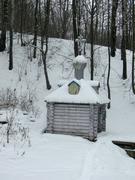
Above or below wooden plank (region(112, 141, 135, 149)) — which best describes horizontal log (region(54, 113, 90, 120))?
above

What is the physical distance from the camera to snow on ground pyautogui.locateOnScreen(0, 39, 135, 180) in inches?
352

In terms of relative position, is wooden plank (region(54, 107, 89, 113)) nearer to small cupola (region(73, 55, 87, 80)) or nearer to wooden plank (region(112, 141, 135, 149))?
wooden plank (region(112, 141, 135, 149))

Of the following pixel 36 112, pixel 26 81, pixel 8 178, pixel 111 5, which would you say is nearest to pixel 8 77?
pixel 26 81

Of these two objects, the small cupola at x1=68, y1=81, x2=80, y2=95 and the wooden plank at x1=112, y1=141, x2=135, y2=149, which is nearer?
the wooden plank at x1=112, y1=141, x2=135, y2=149

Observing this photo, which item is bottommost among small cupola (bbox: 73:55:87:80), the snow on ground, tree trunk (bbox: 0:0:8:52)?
the snow on ground

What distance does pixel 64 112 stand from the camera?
1538 cm

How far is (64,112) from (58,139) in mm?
1603

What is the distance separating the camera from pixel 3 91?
869 inches

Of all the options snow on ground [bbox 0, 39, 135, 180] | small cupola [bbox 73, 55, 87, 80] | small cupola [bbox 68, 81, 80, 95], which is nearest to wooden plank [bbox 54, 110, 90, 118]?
small cupola [bbox 68, 81, 80, 95]

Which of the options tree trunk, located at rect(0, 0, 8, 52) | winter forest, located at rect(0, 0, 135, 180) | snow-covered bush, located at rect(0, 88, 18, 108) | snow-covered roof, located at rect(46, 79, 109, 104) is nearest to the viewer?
winter forest, located at rect(0, 0, 135, 180)

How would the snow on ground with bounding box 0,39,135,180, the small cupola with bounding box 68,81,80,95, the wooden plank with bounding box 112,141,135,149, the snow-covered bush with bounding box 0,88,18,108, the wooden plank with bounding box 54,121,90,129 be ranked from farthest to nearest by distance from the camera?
the snow-covered bush with bounding box 0,88,18,108 < the small cupola with bounding box 68,81,80,95 < the wooden plank with bounding box 54,121,90,129 < the wooden plank with bounding box 112,141,135,149 < the snow on ground with bounding box 0,39,135,180

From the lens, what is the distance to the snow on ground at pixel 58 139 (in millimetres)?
8953

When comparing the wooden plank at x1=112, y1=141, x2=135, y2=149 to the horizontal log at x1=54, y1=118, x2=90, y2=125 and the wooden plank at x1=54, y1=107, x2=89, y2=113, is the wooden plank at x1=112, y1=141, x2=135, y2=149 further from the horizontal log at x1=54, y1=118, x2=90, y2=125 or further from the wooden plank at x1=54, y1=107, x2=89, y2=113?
the wooden plank at x1=54, y1=107, x2=89, y2=113

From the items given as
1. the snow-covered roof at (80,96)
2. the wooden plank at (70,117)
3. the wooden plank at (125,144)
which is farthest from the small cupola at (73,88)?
the wooden plank at (125,144)
